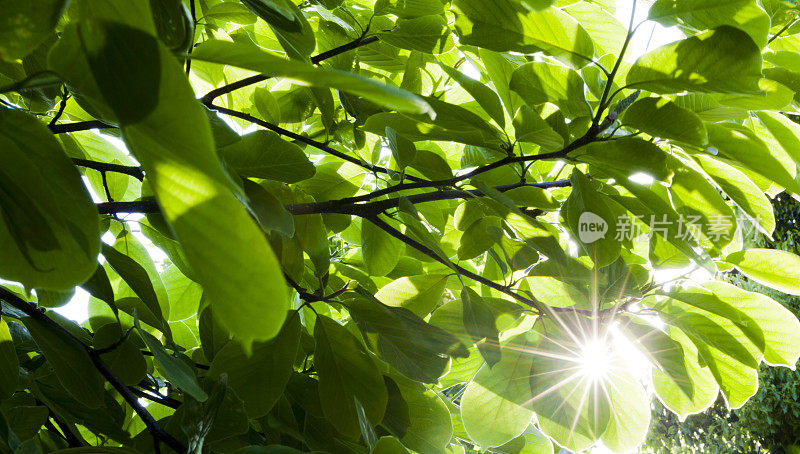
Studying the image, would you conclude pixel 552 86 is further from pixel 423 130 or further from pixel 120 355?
pixel 120 355

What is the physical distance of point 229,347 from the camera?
→ 63 centimetres

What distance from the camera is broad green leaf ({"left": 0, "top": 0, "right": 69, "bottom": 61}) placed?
22cm

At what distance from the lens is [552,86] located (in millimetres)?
572

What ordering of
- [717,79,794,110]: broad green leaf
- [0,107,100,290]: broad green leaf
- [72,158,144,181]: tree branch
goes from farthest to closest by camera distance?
[72,158,144,181]: tree branch → [717,79,794,110]: broad green leaf → [0,107,100,290]: broad green leaf

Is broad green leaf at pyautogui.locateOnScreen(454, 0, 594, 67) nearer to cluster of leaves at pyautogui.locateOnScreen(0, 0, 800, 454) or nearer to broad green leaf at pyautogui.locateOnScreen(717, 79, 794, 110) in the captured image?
cluster of leaves at pyautogui.locateOnScreen(0, 0, 800, 454)

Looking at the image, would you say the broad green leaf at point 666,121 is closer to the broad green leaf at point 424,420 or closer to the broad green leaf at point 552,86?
the broad green leaf at point 552,86

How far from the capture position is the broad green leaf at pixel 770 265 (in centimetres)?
70

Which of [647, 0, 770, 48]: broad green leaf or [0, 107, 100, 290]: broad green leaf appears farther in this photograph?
[647, 0, 770, 48]: broad green leaf

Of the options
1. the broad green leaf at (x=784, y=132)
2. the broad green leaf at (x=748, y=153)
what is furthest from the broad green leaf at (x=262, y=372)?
the broad green leaf at (x=784, y=132)

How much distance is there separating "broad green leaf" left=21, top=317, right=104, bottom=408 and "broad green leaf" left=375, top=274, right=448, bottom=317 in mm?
331

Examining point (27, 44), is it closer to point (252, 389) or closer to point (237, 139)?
point (237, 139)

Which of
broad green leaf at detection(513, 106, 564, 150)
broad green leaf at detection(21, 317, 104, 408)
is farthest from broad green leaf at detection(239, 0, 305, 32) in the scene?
broad green leaf at detection(21, 317, 104, 408)

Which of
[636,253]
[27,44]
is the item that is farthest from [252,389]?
[636,253]

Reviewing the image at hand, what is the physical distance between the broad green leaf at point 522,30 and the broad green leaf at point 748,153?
0.48 ft
